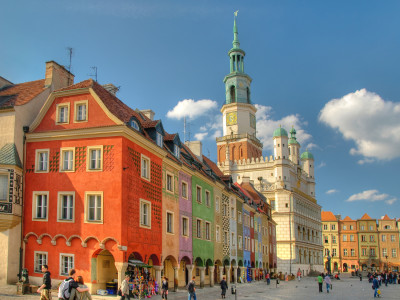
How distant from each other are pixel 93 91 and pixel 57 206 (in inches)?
278

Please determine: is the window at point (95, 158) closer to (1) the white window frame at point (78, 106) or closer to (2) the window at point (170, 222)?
(1) the white window frame at point (78, 106)

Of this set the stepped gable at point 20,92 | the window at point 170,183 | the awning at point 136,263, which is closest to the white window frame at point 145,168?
the window at point 170,183

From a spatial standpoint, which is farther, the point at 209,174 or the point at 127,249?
the point at 209,174

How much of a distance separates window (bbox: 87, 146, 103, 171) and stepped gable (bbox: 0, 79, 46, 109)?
565 centimetres

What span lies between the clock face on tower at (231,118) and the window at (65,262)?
7205 centimetres

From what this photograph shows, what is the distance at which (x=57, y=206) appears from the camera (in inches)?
1118

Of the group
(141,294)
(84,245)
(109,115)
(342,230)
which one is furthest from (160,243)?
(342,230)

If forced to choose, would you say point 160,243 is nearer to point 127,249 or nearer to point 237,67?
point 127,249

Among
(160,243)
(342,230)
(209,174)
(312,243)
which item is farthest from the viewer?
(342,230)

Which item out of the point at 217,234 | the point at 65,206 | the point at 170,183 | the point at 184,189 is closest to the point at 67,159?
the point at 65,206

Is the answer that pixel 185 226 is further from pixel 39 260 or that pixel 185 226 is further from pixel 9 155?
pixel 9 155

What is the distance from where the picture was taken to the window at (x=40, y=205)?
1136 inches

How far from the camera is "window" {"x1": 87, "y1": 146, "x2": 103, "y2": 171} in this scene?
28266 millimetres

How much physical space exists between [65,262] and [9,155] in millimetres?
7139
